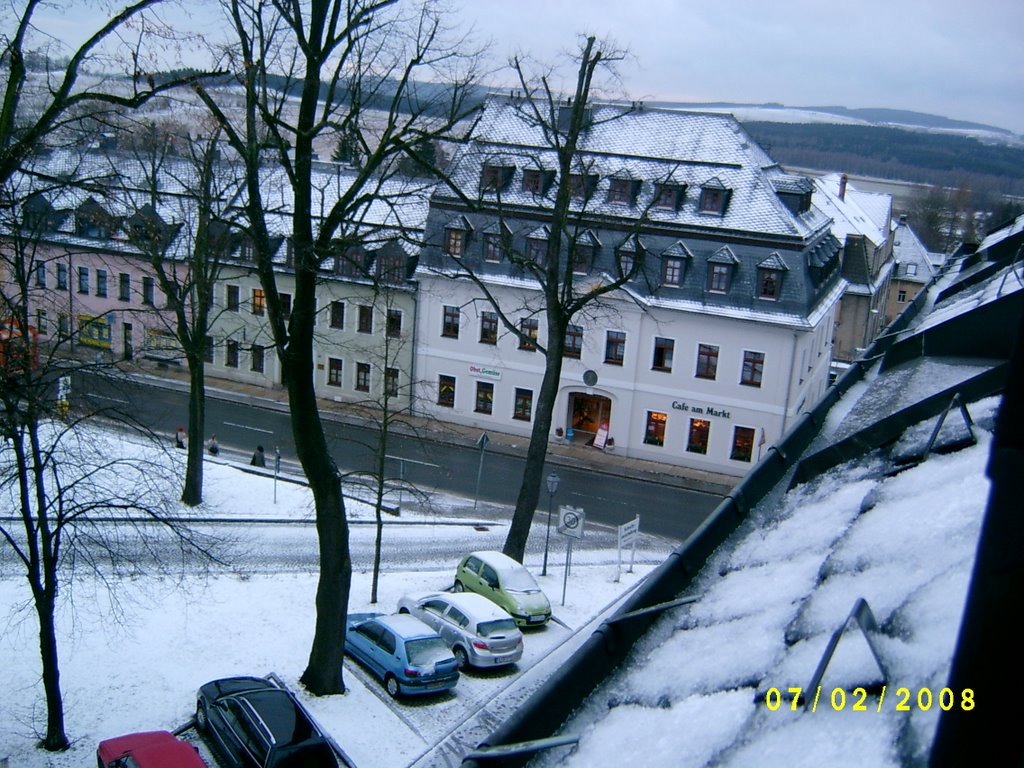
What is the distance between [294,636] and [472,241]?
2218 cm

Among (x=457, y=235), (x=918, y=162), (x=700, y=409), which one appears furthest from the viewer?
(x=918, y=162)

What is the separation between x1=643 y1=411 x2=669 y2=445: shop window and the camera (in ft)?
121

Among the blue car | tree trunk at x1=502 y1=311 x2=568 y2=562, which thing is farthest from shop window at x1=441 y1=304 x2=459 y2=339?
the blue car

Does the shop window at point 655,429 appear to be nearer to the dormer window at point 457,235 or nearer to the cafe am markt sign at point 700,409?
the cafe am markt sign at point 700,409

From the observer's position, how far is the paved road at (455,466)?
1236 inches

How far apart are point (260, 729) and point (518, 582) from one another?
863cm

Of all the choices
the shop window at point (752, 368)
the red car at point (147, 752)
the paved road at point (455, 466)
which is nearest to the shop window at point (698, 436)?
the shop window at point (752, 368)

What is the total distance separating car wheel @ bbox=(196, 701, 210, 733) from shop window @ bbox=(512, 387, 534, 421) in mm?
25039

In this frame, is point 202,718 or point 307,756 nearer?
point 307,756

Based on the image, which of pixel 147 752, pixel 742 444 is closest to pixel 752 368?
pixel 742 444

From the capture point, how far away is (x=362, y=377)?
41062 millimetres

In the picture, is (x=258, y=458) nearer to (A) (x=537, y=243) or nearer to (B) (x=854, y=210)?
(A) (x=537, y=243)

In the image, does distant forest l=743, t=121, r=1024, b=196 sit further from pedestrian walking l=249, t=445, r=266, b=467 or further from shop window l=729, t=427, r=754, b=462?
pedestrian walking l=249, t=445, r=266, b=467

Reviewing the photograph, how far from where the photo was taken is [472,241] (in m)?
37.4
